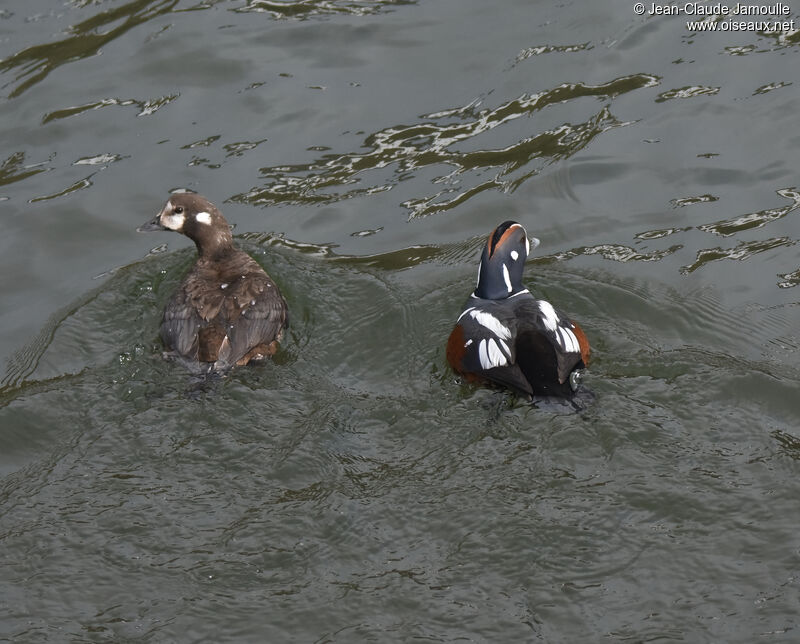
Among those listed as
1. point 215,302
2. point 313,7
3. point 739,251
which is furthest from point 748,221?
point 313,7

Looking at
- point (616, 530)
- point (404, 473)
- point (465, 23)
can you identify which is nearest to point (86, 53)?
point (465, 23)

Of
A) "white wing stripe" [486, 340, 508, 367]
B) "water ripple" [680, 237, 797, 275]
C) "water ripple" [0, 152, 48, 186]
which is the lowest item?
"water ripple" [680, 237, 797, 275]

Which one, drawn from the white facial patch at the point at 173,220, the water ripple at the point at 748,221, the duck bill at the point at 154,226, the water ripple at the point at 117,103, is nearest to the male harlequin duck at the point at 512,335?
the water ripple at the point at 748,221

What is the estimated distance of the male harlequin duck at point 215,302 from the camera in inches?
328

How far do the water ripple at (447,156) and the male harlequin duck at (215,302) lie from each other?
108cm

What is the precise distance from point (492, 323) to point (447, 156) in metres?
3.22

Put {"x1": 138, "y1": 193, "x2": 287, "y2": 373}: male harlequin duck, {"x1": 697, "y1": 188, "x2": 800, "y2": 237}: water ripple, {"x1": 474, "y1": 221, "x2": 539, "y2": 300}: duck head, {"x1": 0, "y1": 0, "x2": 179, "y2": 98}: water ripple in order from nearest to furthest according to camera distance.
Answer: {"x1": 138, "y1": 193, "x2": 287, "y2": 373}: male harlequin duck < {"x1": 474, "y1": 221, "x2": 539, "y2": 300}: duck head < {"x1": 697, "y1": 188, "x2": 800, "y2": 237}: water ripple < {"x1": 0, "y1": 0, "x2": 179, "y2": 98}: water ripple

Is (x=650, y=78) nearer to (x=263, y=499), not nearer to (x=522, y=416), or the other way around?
(x=522, y=416)

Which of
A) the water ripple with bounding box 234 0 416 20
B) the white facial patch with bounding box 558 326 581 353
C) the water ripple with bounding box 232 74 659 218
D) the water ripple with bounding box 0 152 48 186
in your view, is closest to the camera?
Result: the white facial patch with bounding box 558 326 581 353

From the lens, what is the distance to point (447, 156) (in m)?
10.8

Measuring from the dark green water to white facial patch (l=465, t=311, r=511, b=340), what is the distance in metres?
0.50

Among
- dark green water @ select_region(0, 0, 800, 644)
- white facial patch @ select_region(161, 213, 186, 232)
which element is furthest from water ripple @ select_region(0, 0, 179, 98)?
white facial patch @ select_region(161, 213, 186, 232)

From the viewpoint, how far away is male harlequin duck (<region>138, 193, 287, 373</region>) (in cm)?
834

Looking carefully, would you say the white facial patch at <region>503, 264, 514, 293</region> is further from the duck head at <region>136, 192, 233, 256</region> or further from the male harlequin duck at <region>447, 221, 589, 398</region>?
the duck head at <region>136, 192, 233, 256</region>
